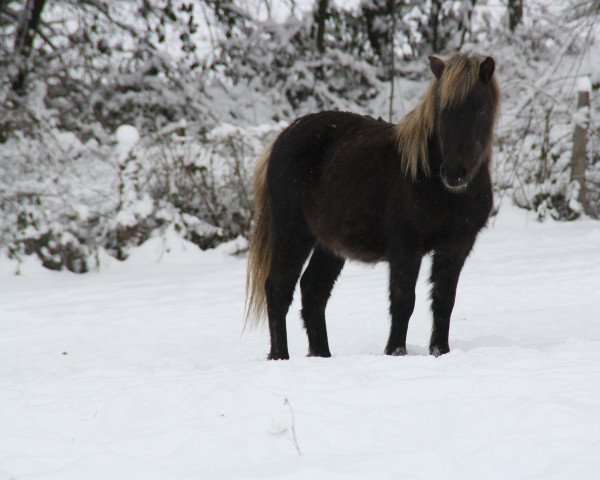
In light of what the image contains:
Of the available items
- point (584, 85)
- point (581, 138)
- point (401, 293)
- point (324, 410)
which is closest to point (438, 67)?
point (401, 293)

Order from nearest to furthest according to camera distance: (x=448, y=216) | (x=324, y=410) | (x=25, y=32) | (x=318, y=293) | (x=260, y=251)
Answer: (x=324, y=410) < (x=448, y=216) < (x=318, y=293) < (x=260, y=251) < (x=25, y=32)

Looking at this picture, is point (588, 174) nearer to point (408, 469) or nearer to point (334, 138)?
point (334, 138)

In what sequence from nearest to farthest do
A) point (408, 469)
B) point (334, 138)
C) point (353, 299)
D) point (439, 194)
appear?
point (408, 469), point (439, 194), point (334, 138), point (353, 299)

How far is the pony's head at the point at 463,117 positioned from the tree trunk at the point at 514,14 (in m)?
9.73

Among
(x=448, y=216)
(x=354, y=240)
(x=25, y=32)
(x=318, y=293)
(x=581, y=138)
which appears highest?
(x=25, y=32)

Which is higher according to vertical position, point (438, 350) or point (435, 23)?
point (435, 23)

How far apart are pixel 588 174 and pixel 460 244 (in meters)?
6.21

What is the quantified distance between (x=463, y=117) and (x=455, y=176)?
1.05 feet

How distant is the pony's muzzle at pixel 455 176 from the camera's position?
3881mm

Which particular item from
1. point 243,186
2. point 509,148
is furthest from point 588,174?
point 243,186

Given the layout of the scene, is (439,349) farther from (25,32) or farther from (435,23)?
(435,23)

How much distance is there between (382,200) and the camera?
14.4 ft

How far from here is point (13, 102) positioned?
33.6ft

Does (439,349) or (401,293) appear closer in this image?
(401,293)
